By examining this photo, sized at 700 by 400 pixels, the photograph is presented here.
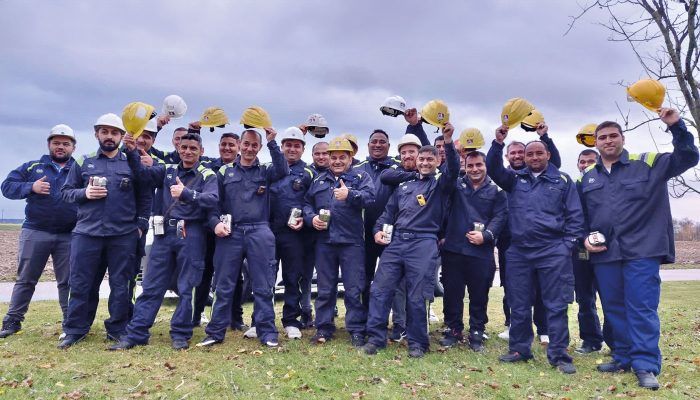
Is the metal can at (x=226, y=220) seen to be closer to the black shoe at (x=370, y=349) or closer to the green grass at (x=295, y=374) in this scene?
the green grass at (x=295, y=374)

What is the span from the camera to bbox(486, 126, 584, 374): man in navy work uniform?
5840 mm

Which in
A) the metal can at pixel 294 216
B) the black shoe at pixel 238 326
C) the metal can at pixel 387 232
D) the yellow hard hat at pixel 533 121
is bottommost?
the black shoe at pixel 238 326

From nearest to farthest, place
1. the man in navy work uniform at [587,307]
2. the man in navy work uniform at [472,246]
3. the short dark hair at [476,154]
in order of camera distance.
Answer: the man in navy work uniform at [472,246] → the short dark hair at [476,154] → the man in navy work uniform at [587,307]

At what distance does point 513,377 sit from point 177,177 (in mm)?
4470

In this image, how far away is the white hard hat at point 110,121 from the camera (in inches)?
253

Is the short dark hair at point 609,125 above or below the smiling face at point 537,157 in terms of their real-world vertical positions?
above

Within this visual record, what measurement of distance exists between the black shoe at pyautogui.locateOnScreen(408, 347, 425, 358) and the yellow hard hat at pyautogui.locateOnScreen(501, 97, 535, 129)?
2805 millimetres

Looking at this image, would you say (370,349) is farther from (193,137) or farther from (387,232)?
(193,137)

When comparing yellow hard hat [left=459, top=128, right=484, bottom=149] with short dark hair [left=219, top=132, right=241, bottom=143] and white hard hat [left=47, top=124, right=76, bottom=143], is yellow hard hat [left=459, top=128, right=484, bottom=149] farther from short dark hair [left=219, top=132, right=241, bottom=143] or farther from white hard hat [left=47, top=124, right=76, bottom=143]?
white hard hat [left=47, top=124, right=76, bottom=143]

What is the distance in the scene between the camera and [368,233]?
7.17 m

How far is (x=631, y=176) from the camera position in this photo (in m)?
5.69

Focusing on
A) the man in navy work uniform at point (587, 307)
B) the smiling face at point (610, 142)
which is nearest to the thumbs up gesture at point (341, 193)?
the smiling face at point (610, 142)

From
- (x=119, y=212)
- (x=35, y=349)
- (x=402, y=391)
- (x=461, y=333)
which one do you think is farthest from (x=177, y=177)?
(x=461, y=333)

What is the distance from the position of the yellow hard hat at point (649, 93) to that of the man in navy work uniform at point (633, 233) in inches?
5.7
